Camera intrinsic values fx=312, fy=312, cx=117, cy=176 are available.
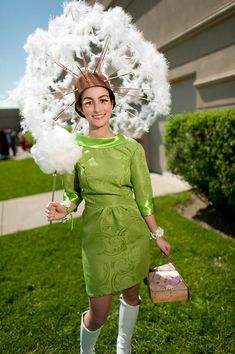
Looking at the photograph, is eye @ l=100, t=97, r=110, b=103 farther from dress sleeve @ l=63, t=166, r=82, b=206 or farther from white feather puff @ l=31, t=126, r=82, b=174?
dress sleeve @ l=63, t=166, r=82, b=206

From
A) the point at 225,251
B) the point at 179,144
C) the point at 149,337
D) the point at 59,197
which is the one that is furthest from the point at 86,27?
the point at 59,197

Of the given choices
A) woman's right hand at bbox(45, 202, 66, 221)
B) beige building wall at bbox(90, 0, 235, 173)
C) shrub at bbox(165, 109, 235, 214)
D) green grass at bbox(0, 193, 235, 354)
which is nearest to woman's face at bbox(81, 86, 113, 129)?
woman's right hand at bbox(45, 202, 66, 221)

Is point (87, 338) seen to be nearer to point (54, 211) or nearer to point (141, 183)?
point (54, 211)

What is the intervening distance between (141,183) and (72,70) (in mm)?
974

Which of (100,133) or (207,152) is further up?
(100,133)

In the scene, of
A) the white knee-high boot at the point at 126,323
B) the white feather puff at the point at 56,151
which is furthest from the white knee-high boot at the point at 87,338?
the white feather puff at the point at 56,151

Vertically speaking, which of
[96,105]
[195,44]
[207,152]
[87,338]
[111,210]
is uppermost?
[195,44]

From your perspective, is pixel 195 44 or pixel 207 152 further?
pixel 195 44

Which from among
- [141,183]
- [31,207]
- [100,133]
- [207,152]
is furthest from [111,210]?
[31,207]

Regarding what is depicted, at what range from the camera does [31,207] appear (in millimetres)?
7117

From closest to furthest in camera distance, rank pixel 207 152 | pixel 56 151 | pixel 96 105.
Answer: pixel 56 151, pixel 96 105, pixel 207 152

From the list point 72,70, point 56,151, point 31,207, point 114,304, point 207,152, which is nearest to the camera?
point 56,151

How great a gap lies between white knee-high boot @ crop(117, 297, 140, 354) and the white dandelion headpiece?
1.15 meters

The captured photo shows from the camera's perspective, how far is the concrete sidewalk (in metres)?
5.95
